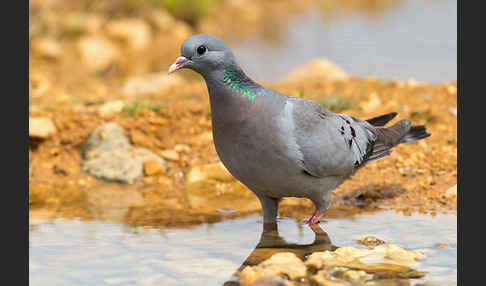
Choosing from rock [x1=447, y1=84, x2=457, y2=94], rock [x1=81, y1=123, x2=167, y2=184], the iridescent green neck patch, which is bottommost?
rock [x1=81, y1=123, x2=167, y2=184]

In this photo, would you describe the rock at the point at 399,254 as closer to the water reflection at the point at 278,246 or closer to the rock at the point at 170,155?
the water reflection at the point at 278,246

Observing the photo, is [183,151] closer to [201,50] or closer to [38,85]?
[201,50]

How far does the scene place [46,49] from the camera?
11.5m

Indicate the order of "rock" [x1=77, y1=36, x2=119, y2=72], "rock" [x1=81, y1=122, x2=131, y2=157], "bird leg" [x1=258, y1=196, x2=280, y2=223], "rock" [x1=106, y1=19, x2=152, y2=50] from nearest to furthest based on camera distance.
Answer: "bird leg" [x1=258, y1=196, x2=280, y2=223], "rock" [x1=81, y1=122, x2=131, y2=157], "rock" [x1=77, y1=36, x2=119, y2=72], "rock" [x1=106, y1=19, x2=152, y2=50]

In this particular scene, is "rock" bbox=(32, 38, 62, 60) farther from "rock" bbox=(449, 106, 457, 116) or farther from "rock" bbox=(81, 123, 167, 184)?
"rock" bbox=(449, 106, 457, 116)

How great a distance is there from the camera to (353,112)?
310 inches

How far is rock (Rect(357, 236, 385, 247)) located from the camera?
5.39 m

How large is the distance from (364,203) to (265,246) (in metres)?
1.47

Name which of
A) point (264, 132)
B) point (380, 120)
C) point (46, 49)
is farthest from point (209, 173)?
point (46, 49)

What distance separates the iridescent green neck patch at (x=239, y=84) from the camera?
516 cm

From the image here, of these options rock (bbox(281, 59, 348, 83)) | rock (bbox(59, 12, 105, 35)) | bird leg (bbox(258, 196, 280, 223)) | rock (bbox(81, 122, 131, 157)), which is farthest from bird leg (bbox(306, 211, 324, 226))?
rock (bbox(59, 12, 105, 35))

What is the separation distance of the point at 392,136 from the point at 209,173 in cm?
182

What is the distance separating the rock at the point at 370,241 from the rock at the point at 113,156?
2.54 metres

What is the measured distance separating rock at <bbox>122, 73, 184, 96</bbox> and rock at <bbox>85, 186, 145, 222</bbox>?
2741 mm
